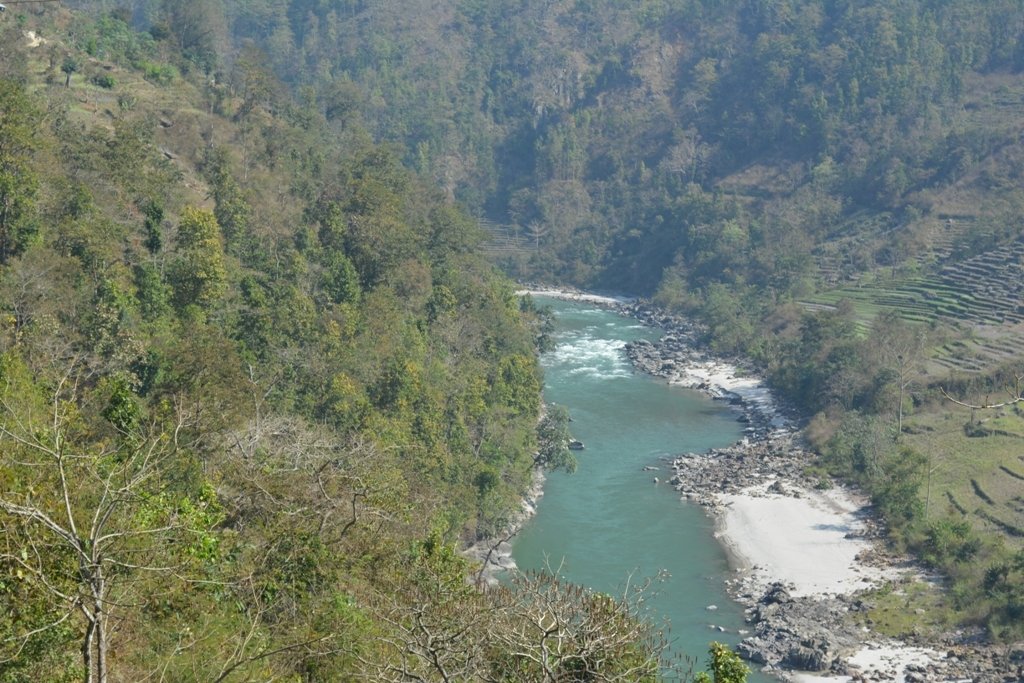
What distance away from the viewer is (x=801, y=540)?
2775 cm

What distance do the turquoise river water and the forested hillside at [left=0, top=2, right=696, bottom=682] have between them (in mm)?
1607

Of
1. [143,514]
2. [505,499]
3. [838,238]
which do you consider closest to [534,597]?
[143,514]

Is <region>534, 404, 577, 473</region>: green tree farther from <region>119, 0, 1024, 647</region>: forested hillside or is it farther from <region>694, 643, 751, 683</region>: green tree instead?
<region>694, 643, 751, 683</region>: green tree

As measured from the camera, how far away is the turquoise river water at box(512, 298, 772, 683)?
2473cm

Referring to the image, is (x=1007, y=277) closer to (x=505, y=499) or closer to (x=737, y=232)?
(x=737, y=232)

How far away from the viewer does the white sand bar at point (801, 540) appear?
25.4 metres

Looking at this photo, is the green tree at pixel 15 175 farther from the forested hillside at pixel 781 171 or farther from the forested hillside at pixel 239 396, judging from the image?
the forested hillside at pixel 781 171

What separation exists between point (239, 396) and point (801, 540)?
49.7 feet

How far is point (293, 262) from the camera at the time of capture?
28.6 meters

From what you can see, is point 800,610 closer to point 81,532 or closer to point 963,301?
point 81,532

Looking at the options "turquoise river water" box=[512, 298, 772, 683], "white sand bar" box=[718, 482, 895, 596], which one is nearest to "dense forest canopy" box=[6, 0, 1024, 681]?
"white sand bar" box=[718, 482, 895, 596]

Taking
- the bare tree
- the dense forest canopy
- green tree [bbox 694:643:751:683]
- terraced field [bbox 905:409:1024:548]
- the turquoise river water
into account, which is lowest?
the turquoise river water

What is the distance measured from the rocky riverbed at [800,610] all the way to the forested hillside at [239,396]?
5.12 m

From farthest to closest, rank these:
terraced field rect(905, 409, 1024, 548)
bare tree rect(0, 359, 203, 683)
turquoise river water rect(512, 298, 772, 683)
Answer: terraced field rect(905, 409, 1024, 548) → turquoise river water rect(512, 298, 772, 683) → bare tree rect(0, 359, 203, 683)
